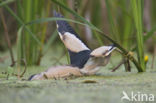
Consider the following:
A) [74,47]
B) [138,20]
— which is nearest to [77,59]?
[74,47]

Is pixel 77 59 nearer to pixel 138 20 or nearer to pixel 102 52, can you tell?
pixel 102 52

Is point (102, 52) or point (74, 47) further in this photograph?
point (74, 47)

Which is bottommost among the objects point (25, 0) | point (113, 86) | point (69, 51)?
point (113, 86)

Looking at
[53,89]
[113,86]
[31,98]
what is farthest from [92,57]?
[31,98]

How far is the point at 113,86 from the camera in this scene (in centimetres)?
124

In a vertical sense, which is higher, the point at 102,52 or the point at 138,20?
the point at 138,20

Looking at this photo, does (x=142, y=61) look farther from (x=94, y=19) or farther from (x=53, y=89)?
(x=94, y=19)

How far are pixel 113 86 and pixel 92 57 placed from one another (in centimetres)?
26

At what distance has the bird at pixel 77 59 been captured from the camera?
4.65ft

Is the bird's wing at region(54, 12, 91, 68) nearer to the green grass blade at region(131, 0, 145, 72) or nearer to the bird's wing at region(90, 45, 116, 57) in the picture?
the bird's wing at region(90, 45, 116, 57)

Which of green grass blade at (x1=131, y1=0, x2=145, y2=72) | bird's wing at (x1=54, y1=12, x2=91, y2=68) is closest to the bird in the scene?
bird's wing at (x1=54, y1=12, x2=91, y2=68)

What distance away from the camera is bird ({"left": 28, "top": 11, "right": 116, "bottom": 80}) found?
4.65 ft

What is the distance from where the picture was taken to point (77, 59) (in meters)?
1.51

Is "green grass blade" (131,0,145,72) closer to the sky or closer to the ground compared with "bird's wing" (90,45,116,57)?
closer to the sky
